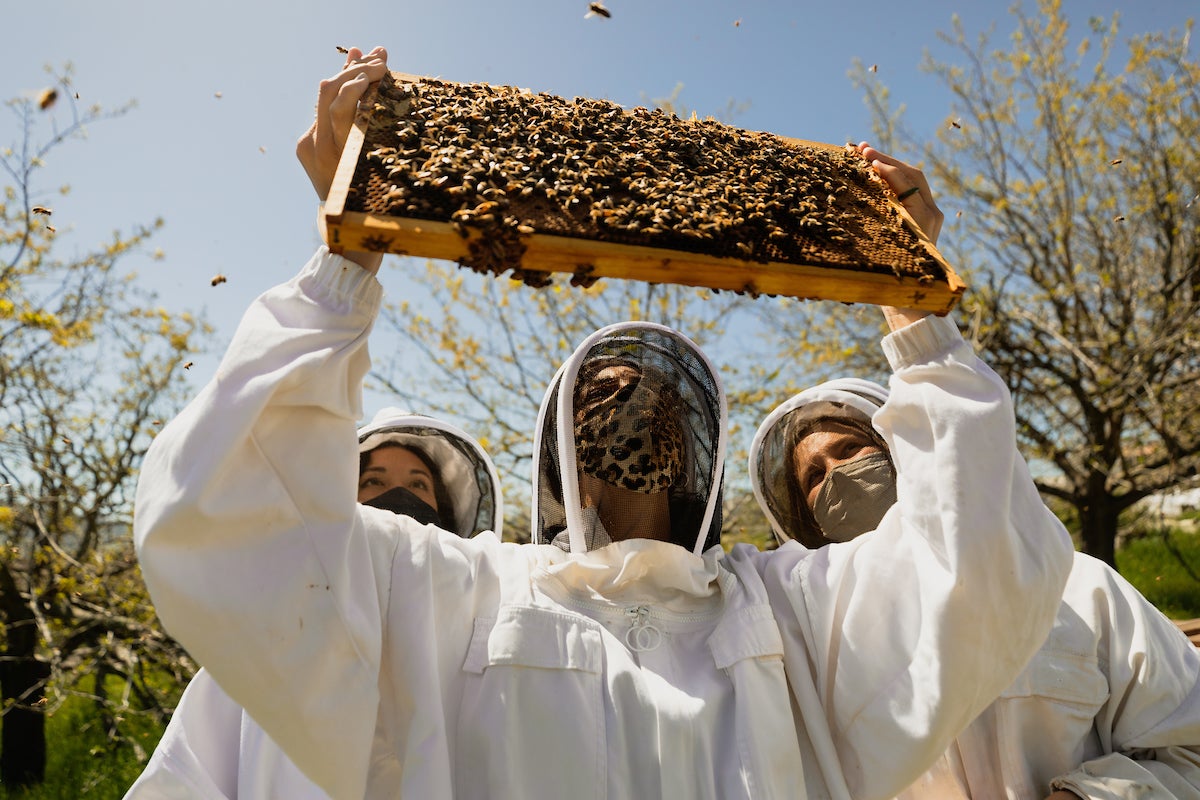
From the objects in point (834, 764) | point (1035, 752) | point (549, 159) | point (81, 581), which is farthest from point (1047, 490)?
point (81, 581)

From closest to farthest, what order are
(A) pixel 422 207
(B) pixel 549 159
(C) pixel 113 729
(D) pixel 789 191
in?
(A) pixel 422 207 → (B) pixel 549 159 → (D) pixel 789 191 → (C) pixel 113 729

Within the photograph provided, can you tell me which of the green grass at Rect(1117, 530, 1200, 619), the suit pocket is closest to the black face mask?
the suit pocket

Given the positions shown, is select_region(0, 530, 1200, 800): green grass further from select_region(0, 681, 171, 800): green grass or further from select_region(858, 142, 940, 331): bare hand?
select_region(858, 142, 940, 331): bare hand

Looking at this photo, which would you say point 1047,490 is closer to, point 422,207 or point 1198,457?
point 1198,457

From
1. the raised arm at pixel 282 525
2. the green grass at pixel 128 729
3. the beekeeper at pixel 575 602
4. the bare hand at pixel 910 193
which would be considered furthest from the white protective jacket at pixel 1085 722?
the green grass at pixel 128 729

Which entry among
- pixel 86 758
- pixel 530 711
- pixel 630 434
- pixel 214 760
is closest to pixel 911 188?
pixel 630 434

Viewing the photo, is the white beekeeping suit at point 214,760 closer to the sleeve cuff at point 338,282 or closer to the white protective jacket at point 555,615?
the white protective jacket at point 555,615

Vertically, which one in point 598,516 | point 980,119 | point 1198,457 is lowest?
point 598,516

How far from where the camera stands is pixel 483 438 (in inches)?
312

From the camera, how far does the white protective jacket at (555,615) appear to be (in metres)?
1.85

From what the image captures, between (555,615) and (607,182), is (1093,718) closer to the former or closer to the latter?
(555,615)

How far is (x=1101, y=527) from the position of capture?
7.84 meters

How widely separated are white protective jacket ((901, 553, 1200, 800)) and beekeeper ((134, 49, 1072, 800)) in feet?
1.69

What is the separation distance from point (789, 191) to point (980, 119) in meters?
7.93
